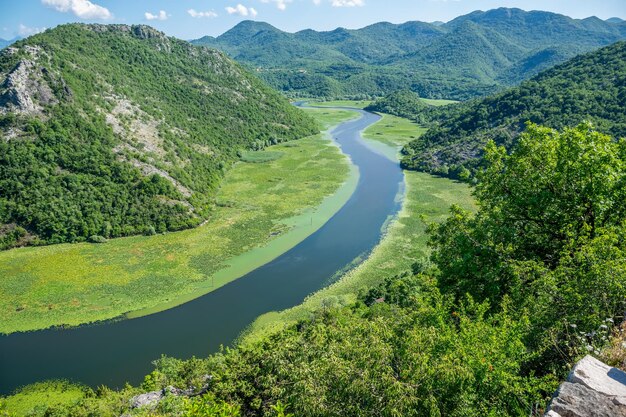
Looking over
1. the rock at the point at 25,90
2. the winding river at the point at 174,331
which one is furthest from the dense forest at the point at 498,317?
the rock at the point at 25,90

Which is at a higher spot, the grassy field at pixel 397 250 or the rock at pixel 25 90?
the rock at pixel 25 90

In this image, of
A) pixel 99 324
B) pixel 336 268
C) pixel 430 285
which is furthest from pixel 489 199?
pixel 99 324

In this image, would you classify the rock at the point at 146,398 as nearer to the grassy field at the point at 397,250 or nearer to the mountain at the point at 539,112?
the grassy field at the point at 397,250

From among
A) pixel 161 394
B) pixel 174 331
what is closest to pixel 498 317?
pixel 161 394

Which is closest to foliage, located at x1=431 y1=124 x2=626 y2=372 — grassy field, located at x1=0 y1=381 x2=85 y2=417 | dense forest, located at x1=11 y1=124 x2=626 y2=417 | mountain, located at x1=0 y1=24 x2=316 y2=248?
dense forest, located at x1=11 y1=124 x2=626 y2=417

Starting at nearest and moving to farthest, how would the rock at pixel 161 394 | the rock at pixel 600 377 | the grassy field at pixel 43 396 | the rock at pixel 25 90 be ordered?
the rock at pixel 600 377
the rock at pixel 161 394
the grassy field at pixel 43 396
the rock at pixel 25 90

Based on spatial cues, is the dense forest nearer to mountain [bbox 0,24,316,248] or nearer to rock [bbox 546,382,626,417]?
rock [bbox 546,382,626,417]

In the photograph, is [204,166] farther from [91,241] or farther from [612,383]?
[612,383]
